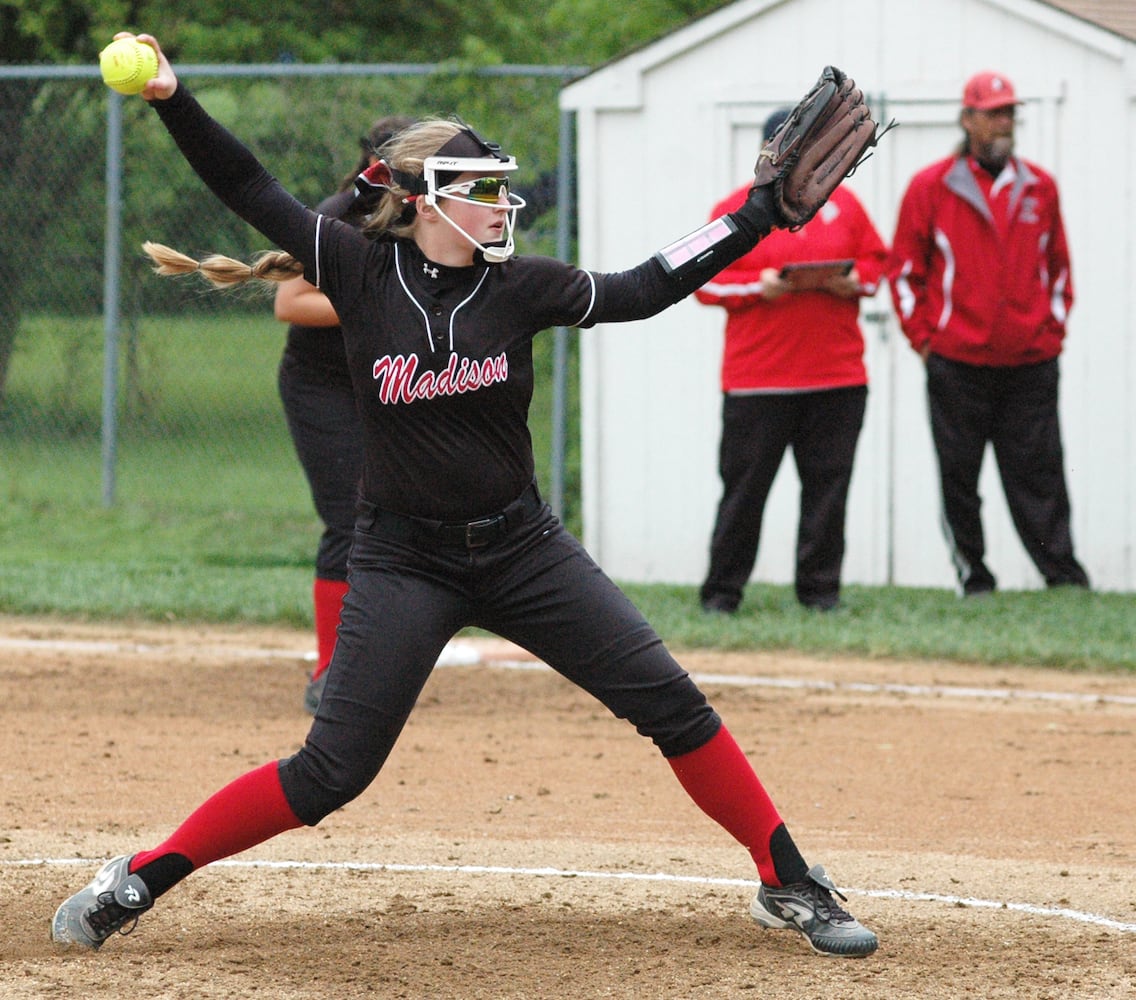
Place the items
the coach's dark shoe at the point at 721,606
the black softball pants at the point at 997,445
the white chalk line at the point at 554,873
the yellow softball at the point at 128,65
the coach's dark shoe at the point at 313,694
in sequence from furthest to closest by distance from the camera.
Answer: the black softball pants at the point at 997,445, the coach's dark shoe at the point at 721,606, the coach's dark shoe at the point at 313,694, the white chalk line at the point at 554,873, the yellow softball at the point at 128,65

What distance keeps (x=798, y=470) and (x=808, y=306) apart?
0.83 meters

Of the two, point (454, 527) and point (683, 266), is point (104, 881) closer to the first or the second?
point (454, 527)

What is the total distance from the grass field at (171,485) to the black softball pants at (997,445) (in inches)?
14.3

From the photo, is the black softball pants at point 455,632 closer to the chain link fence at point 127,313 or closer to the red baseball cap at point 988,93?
the red baseball cap at point 988,93

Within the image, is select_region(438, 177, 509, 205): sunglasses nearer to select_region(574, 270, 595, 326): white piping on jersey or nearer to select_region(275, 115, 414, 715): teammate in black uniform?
select_region(574, 270, 595, 326): white piping on jersey

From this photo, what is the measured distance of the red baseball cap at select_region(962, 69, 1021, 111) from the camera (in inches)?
373

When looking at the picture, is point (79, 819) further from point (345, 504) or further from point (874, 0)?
point (874, 0)

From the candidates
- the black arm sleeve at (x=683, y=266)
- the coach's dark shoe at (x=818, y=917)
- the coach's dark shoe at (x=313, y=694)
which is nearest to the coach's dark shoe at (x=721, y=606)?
the coach's dark shoe at (x=313, y=694)

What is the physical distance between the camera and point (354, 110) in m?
12.0

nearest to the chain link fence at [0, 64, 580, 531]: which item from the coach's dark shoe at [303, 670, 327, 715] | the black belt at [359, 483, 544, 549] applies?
the coach's dark shoe at [303, 670, 327, 715]

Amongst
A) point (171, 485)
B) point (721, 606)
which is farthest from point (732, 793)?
point (171, 485)

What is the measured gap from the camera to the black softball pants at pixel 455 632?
15.0 ft

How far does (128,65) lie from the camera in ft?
14.2

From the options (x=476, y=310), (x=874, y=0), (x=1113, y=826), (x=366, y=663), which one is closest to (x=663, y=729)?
(x=366, y=663)
